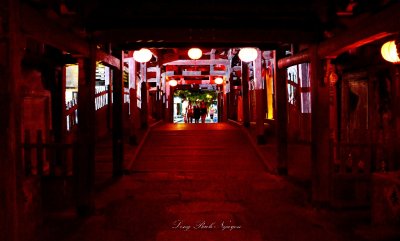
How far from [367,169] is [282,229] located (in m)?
2.57

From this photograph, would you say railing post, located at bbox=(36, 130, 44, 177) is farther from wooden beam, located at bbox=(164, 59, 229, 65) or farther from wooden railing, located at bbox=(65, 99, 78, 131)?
wooden beam, located at bbox=(164, 59, 229, 65)

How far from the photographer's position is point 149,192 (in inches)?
405

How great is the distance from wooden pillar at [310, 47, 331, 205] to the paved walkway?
477mm

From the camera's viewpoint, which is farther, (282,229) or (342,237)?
(282,229)

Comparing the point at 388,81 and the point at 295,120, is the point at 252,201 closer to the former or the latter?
the point at 388,81

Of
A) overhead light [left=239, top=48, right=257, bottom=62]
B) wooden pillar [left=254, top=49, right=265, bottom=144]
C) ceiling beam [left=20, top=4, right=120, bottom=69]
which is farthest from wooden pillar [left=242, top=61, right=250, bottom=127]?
ceiling beam [left=20, top=4, right=120, bottom=69]

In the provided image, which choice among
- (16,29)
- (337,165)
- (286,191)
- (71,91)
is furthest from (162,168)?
(71,91)

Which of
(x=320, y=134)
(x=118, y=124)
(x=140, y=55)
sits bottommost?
(x=320, y=134)

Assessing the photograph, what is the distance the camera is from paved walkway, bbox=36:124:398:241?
702 cm

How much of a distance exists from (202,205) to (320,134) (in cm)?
307

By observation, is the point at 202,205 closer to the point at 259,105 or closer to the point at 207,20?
the point at 207,20

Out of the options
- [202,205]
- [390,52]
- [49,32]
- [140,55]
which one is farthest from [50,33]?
[140,55]

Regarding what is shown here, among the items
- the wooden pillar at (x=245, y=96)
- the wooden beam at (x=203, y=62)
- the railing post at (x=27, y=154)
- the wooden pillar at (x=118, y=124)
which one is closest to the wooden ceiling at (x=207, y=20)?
the railing post at (x=27, y=154)

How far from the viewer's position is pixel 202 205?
29.3 feet
